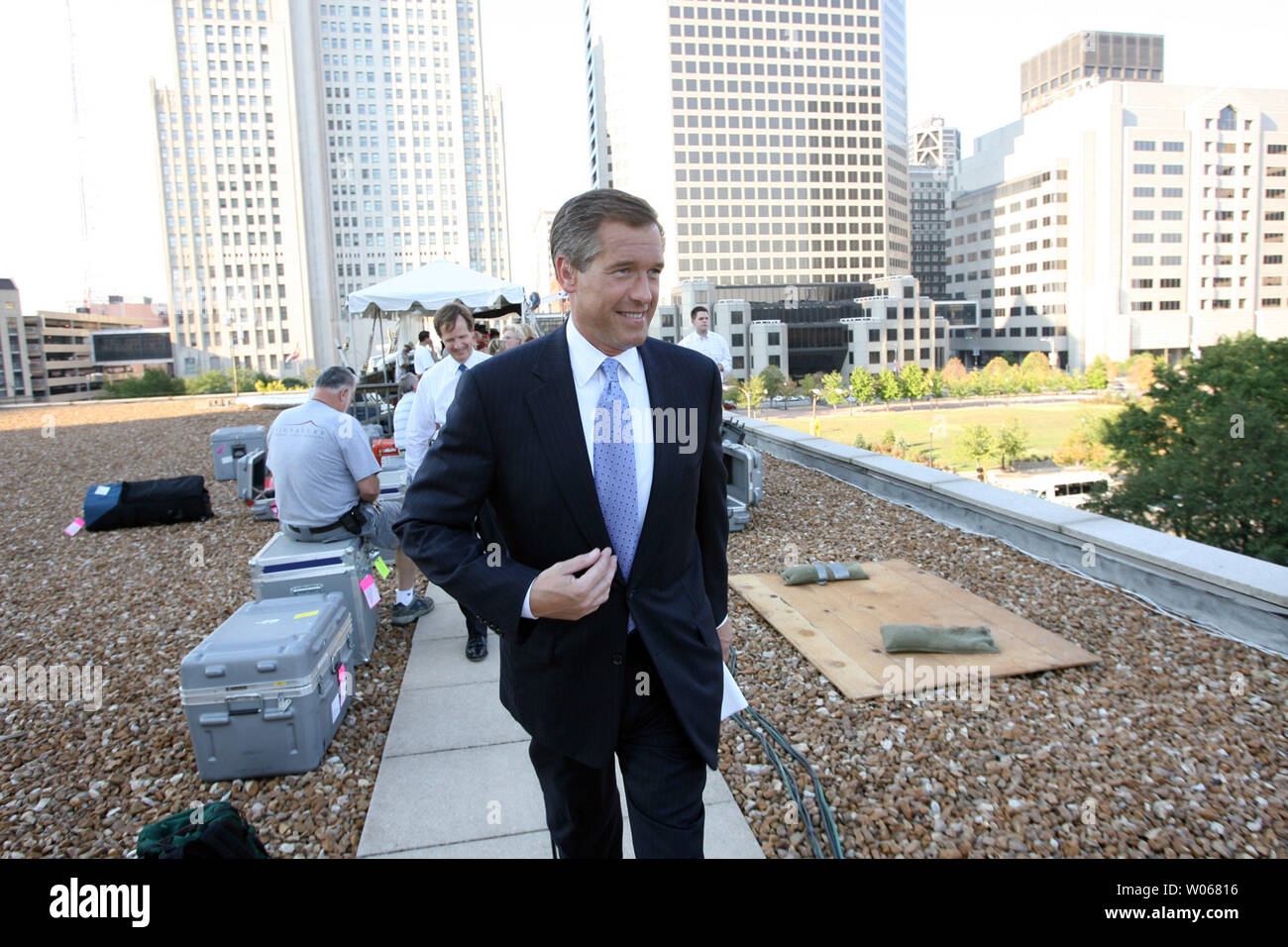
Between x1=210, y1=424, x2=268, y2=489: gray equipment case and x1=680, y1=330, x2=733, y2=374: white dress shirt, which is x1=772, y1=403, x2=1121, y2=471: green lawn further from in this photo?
x1=210, y1=424, x2=268, y2=489: gray equipment case

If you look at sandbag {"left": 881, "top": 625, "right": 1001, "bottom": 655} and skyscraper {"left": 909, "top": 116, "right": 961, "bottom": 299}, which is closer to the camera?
sandbag {"left": 881, "top": 625, "right": 1001, "bottom": 655}

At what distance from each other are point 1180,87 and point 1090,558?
443 ft

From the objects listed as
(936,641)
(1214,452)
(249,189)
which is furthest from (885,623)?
(249,189)

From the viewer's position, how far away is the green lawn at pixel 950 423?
6544 centimetres

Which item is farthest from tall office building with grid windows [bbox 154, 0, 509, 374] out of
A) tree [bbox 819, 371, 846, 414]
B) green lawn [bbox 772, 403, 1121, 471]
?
green lawn [bbox 772, 403, 1121, 471]

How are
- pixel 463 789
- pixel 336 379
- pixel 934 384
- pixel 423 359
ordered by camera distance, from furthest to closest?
pixel 934 384
pixel 423 359
pixel 336 379
pixel 463 789

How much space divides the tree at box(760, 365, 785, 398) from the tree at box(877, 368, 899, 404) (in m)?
11.1

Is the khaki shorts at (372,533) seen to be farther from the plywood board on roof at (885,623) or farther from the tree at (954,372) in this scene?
the tree at (954,372)

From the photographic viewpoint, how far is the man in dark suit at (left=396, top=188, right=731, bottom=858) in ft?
5.71

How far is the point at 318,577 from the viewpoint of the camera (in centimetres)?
473

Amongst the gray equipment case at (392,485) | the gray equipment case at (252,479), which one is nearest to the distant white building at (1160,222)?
the gray equipment case at (252,479)

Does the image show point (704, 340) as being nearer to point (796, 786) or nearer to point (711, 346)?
point (711, 346)

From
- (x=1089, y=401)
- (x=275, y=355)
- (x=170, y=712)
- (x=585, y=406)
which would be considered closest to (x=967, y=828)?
(x=585, y=406)

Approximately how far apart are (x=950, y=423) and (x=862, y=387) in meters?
14.5
